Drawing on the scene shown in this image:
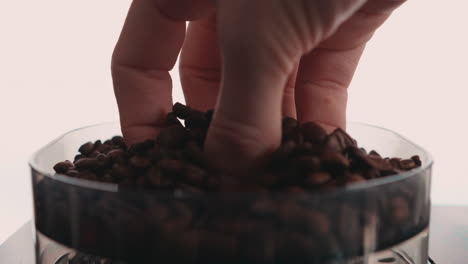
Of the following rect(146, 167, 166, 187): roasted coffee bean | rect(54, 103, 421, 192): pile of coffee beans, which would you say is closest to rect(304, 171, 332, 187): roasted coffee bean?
rect(54, 103, 421, 192): pile of coffee beans

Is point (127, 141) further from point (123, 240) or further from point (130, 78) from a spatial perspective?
point (123, 240)

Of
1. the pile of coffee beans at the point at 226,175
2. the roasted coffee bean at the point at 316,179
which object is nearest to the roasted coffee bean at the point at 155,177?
the pile of coffee beans at the point at 226,175

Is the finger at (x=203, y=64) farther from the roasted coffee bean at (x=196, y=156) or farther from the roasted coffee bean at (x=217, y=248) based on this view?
the roasted coffee bean at (x=217, y=248)

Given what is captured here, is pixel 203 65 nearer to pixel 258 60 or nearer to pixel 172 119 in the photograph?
pixel 172 119

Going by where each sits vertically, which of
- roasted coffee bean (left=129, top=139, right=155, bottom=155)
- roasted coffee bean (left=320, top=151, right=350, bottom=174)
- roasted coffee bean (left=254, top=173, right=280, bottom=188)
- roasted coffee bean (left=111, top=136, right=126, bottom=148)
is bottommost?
roasted coffee bean (left=111, top=136, right=126, bottom=148)

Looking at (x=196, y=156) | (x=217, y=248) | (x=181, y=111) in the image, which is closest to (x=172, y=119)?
(x=181, y=111)

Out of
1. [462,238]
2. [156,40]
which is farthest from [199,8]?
[462,238]

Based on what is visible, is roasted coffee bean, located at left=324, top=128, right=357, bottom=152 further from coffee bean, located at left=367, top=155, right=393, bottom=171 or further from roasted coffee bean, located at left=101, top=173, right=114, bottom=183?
roasted coffee bean, located at left=101, top=173, right=114, bottom=183
